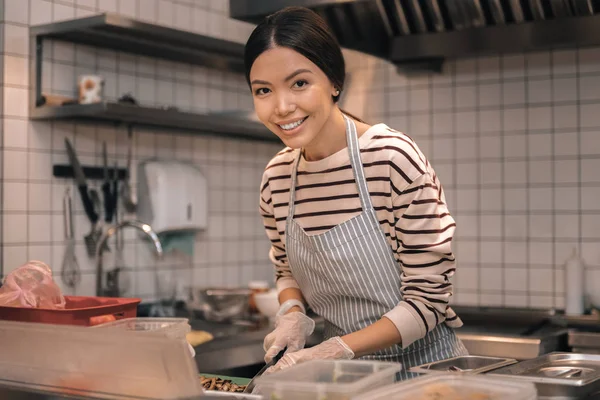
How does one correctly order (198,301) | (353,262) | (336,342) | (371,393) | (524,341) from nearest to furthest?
(371,393)
(336,342)
(353,262)
(524,341)
(198,301)

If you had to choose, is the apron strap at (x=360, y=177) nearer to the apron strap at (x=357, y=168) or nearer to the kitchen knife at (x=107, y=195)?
the apron strap at (x=357, y=168)

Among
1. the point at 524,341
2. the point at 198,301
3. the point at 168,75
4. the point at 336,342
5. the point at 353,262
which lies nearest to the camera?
the point at 336,342

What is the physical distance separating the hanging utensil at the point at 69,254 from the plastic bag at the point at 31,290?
1.29 metres

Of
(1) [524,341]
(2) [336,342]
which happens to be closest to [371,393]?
(2) [336,342]

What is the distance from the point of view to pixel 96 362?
4.16 ft

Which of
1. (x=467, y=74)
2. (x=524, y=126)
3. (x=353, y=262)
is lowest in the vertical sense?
(x=353, y=262)

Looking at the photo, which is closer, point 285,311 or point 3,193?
point 285,311

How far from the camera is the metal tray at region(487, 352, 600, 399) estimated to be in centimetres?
122

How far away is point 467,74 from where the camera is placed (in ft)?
10.9

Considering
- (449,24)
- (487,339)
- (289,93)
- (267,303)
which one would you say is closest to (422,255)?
(289,93)

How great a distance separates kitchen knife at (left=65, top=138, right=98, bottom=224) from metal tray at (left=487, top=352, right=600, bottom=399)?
1.89 m

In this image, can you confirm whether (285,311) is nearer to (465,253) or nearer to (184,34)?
(184,34)

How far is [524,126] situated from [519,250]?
1.60 feet

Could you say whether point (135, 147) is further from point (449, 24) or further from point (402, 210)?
point (402, 210)
